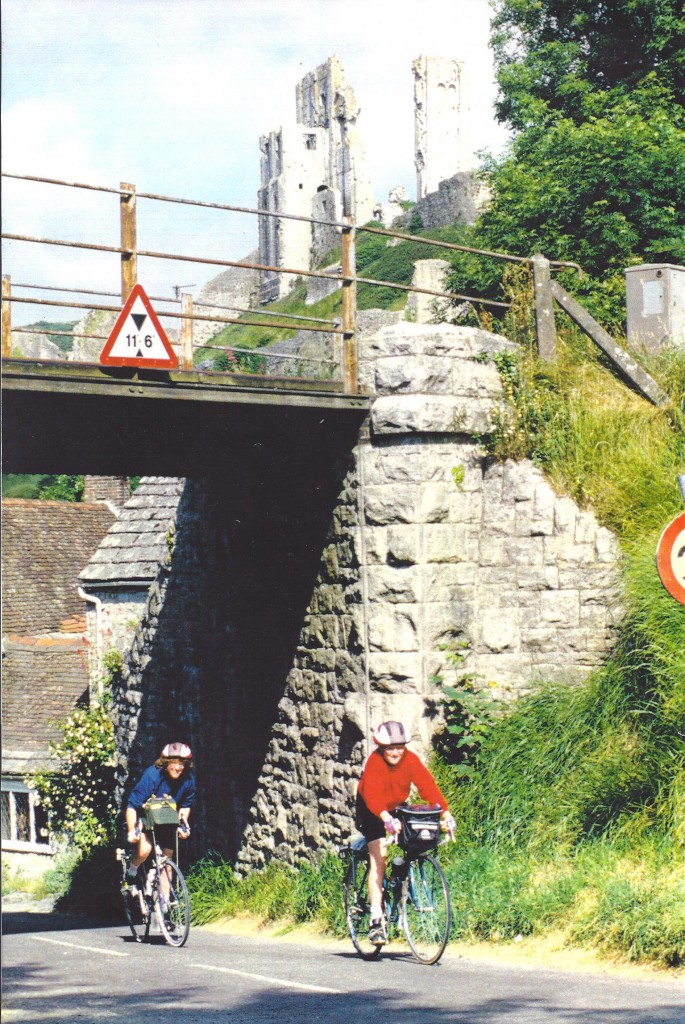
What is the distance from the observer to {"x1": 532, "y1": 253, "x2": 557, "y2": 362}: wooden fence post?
1209cm

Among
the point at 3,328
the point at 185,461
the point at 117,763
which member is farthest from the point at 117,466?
the point at 117,763

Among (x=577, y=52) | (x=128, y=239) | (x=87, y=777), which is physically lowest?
(x=87, y=777)

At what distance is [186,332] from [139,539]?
11309mm

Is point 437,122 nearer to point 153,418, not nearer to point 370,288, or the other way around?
point 370,288

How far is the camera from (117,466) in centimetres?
1296

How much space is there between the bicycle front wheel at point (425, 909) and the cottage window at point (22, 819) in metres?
16.2

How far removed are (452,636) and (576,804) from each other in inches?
74.3

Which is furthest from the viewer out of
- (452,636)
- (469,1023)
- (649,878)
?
(452,636)

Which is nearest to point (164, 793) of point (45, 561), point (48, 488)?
point (45, 561)

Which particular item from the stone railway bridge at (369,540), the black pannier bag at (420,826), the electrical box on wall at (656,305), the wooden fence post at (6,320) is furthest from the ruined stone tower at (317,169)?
the black pannier bag at (420,826)

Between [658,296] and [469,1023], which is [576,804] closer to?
[469,1023]

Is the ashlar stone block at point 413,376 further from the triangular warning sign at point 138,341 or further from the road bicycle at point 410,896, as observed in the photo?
the road bicycle at point 410,896

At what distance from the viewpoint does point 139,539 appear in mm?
22109

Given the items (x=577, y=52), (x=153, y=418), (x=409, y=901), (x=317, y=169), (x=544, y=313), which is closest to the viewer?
(x=409, y=901)
